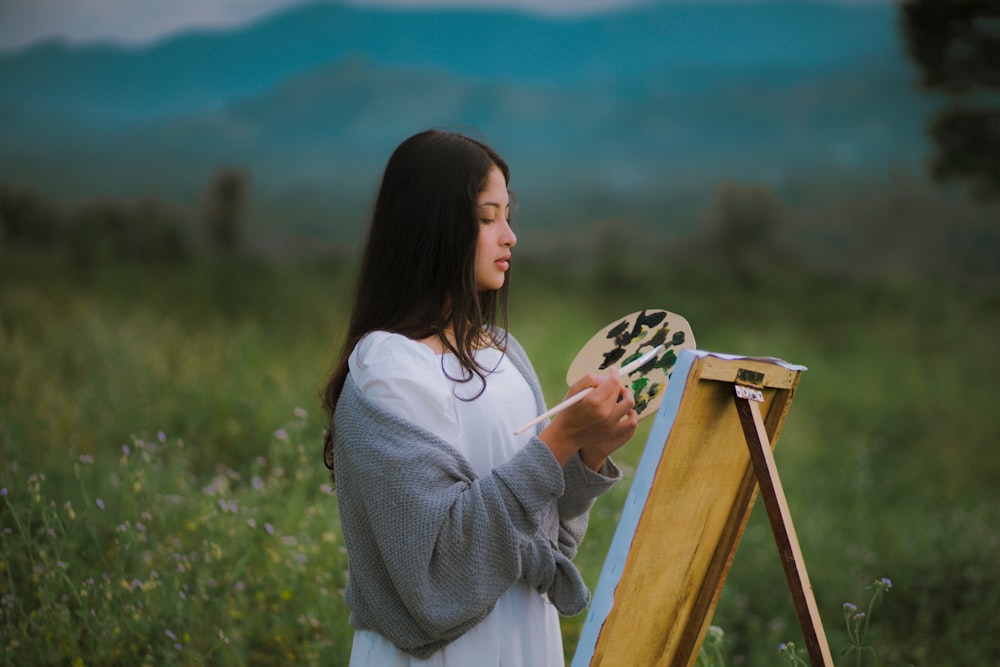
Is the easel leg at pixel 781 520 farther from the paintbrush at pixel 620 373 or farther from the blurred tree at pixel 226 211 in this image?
the blurred tree at pixel 226 211

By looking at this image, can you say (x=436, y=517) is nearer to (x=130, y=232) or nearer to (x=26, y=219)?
(x=26, y=219)

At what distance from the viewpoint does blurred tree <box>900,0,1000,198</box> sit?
18.3 feet

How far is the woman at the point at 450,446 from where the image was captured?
1.52m

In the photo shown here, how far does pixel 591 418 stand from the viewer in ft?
5.08

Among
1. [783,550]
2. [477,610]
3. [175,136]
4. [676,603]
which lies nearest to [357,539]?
[477,610]

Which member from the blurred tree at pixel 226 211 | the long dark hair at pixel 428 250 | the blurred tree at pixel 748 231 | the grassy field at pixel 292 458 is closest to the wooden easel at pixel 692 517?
the long dark hair at pixel 428 250

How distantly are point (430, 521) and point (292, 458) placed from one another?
2065 mm

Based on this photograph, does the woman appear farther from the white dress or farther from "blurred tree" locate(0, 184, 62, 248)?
"blurred tree" locate(0, 184, 62, 248)

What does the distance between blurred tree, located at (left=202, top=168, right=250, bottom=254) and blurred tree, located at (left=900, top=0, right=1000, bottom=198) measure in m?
6.18

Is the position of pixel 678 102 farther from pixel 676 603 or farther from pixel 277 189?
pixel 676 603

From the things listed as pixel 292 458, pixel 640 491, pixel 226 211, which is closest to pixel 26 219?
pixel 226 211

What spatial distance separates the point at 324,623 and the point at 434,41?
30.0 ft

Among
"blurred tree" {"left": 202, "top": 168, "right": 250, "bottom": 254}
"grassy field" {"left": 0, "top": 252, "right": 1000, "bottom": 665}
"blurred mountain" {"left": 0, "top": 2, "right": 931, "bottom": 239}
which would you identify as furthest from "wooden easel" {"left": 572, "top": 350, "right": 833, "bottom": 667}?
"blurred mountain" {"left": 0, "top": 2, "right": 931, "bottom": 239}

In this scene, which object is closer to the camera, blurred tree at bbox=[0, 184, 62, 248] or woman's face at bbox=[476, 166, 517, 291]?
woman's face at bbox=[476, 166, 517, 291]
